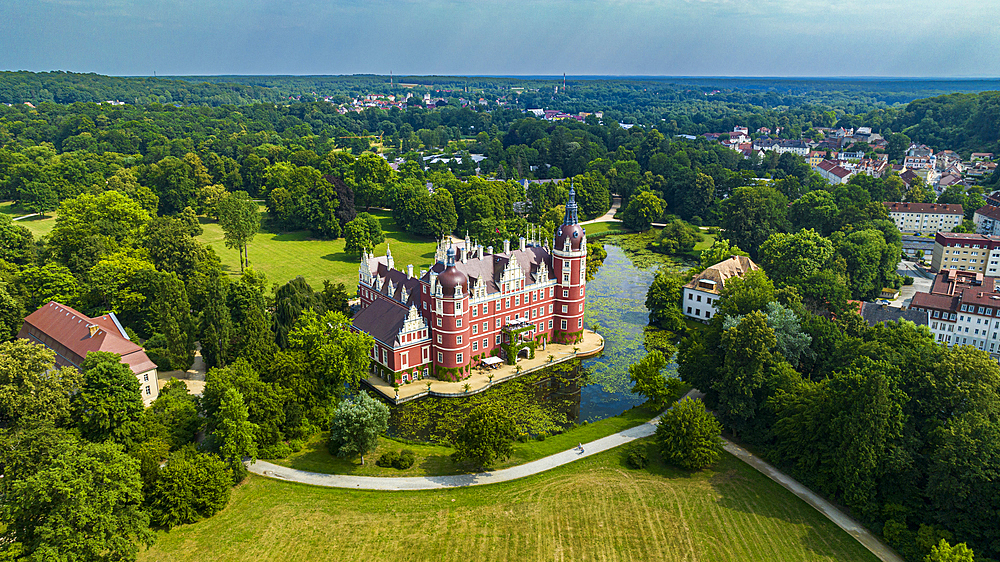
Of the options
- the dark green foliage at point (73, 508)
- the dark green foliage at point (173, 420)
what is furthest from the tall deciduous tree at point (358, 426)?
the dark green foliage at point (73, 508)

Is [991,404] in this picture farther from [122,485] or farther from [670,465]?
[122,485]

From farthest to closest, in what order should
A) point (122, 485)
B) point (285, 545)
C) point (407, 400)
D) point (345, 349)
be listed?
point (407, 400)
point (345, 349)
point (285, 545)
point (122, 485)

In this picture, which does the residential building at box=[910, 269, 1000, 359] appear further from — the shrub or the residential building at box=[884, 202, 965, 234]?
the shrub

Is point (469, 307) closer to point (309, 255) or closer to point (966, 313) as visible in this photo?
point (309, 255)

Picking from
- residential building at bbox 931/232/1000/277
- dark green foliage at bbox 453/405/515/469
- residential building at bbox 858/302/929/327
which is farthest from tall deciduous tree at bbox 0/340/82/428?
residential building at bbox 931/232/1000/277

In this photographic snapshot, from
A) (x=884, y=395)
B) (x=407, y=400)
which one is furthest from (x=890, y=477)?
(x=407, y=400)
